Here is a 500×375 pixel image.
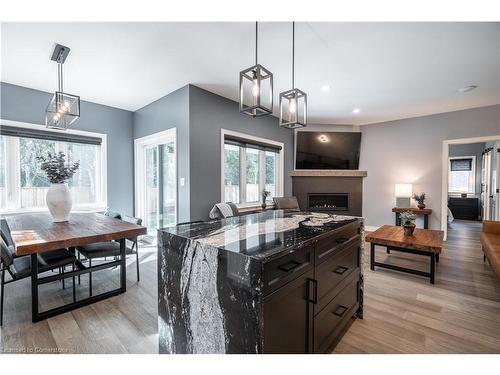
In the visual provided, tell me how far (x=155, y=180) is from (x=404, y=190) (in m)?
5.15

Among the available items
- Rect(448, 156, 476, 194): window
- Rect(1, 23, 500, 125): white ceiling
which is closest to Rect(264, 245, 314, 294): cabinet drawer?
Rect(1, 23, 500, 125): white ceiling

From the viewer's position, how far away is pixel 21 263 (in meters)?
2.12

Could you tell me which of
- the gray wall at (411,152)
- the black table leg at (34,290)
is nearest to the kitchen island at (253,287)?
the black table leg at (34,290)

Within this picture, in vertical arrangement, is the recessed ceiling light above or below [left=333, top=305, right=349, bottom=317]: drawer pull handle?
above

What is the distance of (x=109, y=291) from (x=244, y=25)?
9.58ft

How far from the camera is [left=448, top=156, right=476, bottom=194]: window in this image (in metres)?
7.28

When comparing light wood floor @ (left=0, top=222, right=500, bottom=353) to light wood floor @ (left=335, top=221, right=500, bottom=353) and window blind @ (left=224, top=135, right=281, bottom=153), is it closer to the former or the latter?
light wood floor @ (left=335, top=221, right=500, bottom=353)

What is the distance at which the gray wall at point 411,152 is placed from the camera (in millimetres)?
4555

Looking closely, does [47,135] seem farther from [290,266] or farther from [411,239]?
[411,239]

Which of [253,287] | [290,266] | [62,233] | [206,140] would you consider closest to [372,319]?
[290,266]

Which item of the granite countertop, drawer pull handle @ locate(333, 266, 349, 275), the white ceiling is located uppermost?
the white ceiling

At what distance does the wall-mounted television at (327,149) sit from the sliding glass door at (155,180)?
9.65ft

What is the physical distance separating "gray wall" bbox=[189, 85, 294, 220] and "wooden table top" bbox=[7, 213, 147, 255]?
1.20m
